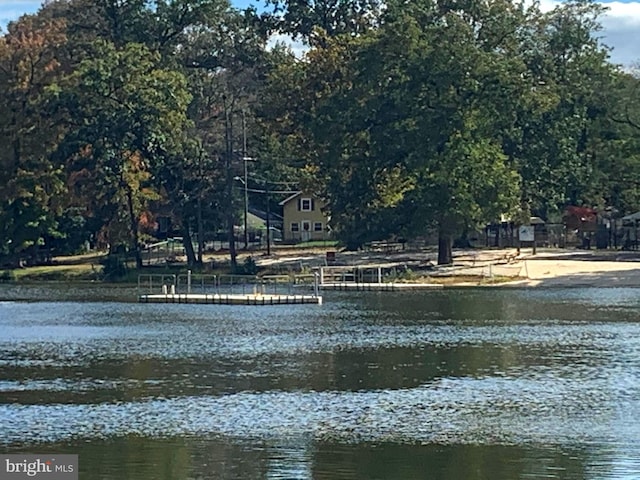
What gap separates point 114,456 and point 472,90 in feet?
162

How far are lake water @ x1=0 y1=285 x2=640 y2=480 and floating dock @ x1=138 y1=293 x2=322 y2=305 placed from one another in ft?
13.6

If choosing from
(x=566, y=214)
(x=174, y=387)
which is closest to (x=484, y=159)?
(x=566, y=214)

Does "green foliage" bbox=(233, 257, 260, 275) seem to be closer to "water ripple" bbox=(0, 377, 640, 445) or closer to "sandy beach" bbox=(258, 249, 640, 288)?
"sandy beach" bbox=(258, 249, 640, 288)

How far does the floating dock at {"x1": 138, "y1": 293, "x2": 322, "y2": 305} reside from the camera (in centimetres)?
5894

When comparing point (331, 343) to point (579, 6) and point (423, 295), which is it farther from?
point (579, 6)

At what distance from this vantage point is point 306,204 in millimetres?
103375

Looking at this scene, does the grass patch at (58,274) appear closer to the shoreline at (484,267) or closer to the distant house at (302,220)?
the shoreline at (484,267)

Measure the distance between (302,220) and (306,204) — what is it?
4.95ft

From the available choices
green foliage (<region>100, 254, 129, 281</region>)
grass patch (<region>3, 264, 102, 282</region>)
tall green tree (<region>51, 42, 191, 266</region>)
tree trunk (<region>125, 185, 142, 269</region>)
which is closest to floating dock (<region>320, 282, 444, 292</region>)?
green foliage (<region>100, 254, 129, 281</region>)

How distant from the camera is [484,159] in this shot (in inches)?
2749

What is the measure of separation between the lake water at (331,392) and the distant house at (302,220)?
4829 centimetres

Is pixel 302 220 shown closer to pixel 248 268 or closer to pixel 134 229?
pixel 134 229

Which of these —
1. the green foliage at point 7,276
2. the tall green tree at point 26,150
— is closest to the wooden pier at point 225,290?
the green foliage at point 7,276

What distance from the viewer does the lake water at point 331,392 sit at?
74.7 feet
